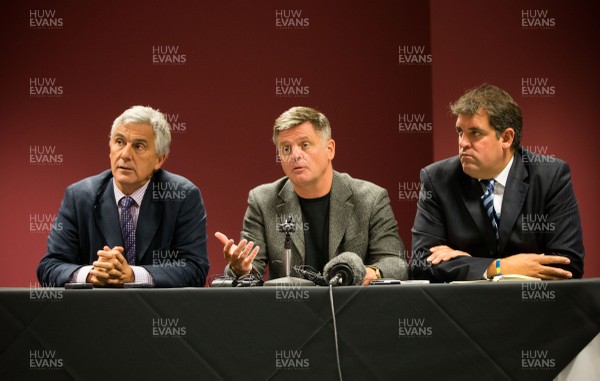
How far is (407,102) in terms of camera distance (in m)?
4.70

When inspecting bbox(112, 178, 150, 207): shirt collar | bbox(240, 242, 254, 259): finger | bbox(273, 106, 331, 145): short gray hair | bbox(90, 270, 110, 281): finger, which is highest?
bbox(273, 106, 331, 145): short gray hair

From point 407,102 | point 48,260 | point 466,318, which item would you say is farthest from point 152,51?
point 466,318

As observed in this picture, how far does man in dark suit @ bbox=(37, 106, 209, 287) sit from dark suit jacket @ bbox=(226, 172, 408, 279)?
0.26 metres

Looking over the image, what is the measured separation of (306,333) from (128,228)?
1287 mm

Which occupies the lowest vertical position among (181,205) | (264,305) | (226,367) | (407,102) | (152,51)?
(226,367)

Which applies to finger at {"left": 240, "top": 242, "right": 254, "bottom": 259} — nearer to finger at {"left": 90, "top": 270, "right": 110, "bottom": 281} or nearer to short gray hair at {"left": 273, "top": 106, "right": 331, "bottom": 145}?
finger at {"left": 90, "top": 270, "right": 110, "bottom": 281}

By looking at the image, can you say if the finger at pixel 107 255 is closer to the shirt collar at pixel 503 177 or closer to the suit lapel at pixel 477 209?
the suit lapel at pixel 477 209

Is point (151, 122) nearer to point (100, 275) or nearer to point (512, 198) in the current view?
point (100, 275)

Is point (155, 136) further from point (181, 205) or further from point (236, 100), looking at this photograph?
point (236, 100)

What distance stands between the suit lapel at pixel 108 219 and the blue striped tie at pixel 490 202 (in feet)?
5.10

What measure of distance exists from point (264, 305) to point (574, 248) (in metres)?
1.45

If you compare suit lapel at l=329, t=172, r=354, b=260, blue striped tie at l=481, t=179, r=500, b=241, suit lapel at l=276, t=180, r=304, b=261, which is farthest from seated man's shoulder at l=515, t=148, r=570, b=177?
suit lapel at l=276, t=180, r=304, b=261

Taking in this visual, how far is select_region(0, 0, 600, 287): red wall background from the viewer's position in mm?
4688

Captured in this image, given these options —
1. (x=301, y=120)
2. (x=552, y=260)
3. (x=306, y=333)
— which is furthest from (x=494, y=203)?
(x=306, y=333)
